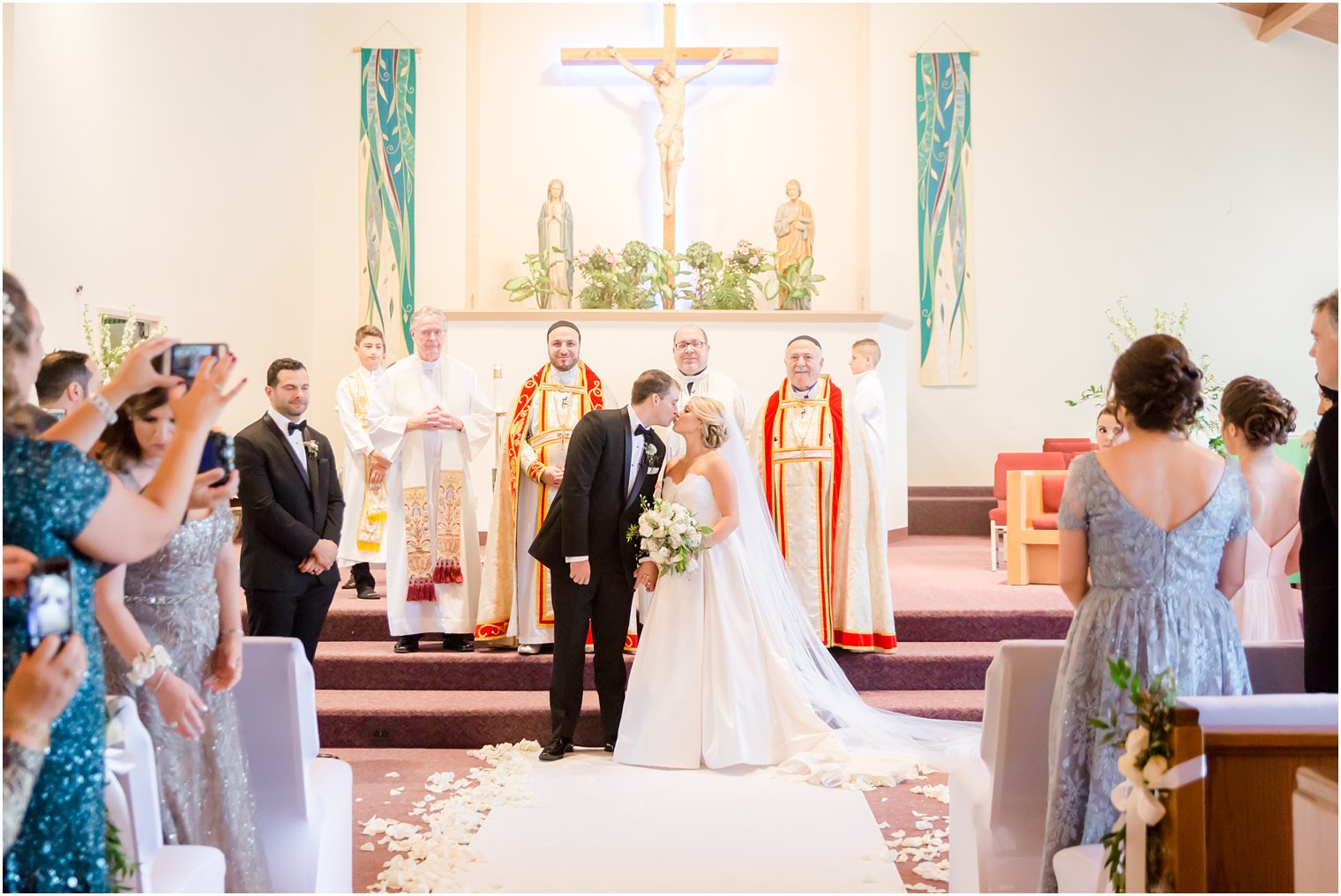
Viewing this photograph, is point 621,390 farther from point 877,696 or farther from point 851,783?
point 851,783

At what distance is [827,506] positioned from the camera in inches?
229

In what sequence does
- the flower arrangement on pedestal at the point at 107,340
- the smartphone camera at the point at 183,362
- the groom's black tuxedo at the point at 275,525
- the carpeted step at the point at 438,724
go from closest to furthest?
the smartphone camera at the point at 183,362
the groom's black tuxedo at the point at 275,525
the carpeted step at the point at 438,724
the flower arrangement on pedestal at the point at 107,340

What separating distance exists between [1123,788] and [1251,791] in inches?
9.2

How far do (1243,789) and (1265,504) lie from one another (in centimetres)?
234

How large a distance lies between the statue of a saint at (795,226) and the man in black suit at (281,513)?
559 centimetres

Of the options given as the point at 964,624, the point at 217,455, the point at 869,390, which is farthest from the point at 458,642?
the point at 217,455

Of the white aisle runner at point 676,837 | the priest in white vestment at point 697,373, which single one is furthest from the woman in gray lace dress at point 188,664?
the priest in white vestment at point 697,373

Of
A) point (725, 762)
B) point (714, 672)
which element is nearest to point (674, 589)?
point (714, 672)

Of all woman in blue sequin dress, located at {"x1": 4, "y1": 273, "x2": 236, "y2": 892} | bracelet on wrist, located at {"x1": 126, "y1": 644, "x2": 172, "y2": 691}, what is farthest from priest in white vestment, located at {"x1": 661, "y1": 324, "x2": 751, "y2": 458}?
woman in blue sequin dress, located at {"x1": 4, "y1": 273, "x2": 236, "y2": 892}

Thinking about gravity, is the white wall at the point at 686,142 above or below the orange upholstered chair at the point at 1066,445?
above

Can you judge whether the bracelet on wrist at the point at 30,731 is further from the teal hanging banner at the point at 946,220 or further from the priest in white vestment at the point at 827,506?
the teal hanging banner at the point at 946,220

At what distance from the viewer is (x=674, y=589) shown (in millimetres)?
4727

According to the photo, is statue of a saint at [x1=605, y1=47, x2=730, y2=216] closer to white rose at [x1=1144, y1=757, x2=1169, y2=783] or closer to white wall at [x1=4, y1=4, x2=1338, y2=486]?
white wall at [x1=4, y1=4, x2=1338, y2=486]

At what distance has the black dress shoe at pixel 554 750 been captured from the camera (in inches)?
186
